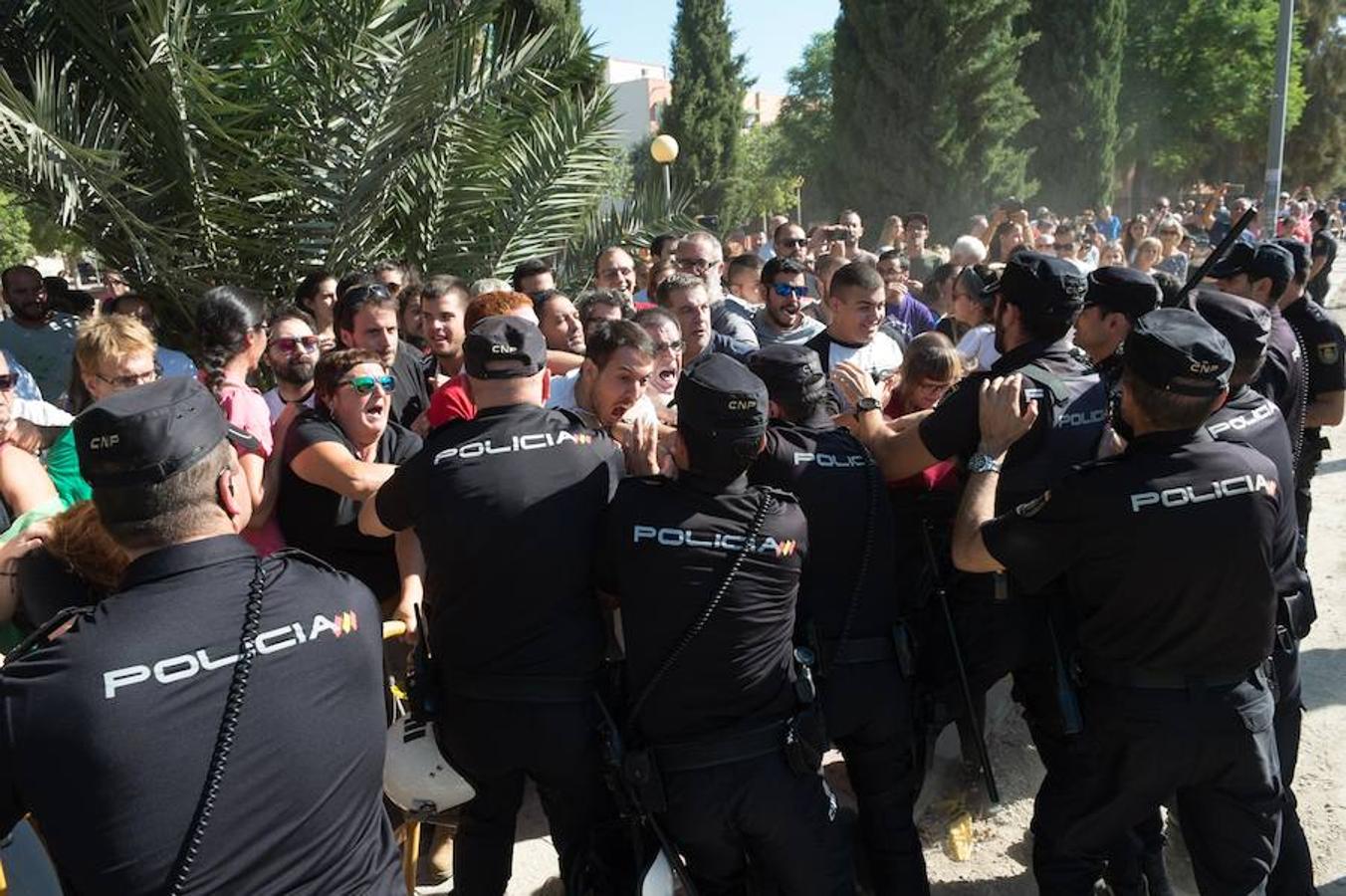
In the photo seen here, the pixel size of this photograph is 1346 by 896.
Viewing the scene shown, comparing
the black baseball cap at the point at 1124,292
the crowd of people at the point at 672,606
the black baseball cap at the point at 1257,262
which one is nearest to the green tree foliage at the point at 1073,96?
the black baseball cap at the point at 1257,262

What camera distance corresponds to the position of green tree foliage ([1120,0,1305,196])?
125ft

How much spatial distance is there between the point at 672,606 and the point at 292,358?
258 cm

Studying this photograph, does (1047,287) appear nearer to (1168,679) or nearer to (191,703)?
(1168,679)

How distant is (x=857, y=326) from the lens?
5.30m

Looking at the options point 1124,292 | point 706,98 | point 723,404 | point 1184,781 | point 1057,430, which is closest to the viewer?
point 723,404

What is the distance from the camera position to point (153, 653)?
184 cm

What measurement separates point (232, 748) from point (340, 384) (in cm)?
200

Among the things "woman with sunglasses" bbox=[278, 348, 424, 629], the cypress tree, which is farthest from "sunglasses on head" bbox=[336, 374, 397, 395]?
the cypress tree

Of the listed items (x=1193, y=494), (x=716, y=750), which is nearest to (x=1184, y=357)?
(x=1193, y=494)

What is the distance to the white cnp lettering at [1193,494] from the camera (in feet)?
9.16

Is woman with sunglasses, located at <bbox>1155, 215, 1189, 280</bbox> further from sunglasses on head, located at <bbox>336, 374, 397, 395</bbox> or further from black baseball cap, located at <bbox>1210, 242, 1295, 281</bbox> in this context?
sunglasses on head, located at <bbox>336, 374, 397, 395</bbox>

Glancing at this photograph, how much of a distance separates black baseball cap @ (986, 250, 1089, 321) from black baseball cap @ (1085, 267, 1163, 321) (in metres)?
0.50

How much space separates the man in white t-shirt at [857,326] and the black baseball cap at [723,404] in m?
2.36

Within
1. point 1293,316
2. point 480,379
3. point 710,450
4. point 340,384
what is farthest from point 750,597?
point 1293,316
